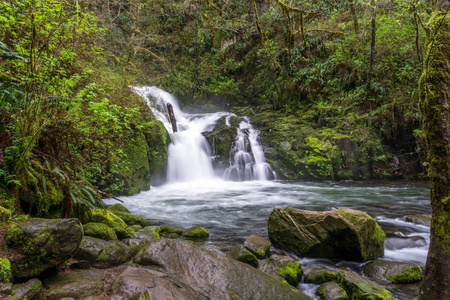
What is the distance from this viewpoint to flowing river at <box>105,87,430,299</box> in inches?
222

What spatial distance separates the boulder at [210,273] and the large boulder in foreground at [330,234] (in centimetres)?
168

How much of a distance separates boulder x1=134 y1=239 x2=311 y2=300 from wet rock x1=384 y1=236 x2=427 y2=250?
10.5 feet

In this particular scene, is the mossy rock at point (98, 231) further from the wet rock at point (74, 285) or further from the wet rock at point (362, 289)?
the wet rock at point (362, 289)

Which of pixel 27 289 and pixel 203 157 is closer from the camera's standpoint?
pixel 27 289

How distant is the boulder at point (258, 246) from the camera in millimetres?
4391

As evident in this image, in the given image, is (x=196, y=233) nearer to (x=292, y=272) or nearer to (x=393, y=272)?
(x=292, y=272)

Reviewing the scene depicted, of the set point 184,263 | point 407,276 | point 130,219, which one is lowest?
point 407,276

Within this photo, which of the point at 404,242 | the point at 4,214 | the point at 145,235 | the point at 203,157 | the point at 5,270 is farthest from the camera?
the point at 203,157

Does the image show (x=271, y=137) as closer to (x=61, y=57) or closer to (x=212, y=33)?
(x=61, y=57)

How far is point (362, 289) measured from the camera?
129 inches

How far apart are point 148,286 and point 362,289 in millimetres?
2843

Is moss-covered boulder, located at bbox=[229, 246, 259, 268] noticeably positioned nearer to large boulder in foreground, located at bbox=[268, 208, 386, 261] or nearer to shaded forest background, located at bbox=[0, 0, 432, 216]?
large boulder in foreground, located at bbox=[268, 208, 386, 261]

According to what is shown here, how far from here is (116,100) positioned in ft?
25.6

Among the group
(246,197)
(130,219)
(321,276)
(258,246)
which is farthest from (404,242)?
(130,219)
